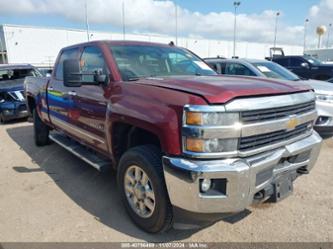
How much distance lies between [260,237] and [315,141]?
1.15m

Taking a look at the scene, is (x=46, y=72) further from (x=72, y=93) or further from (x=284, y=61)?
(x=284, y=61)

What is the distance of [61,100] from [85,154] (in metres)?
1.02

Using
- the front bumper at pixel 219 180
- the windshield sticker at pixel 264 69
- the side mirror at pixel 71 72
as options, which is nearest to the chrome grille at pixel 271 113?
the front bumper at pixel 219 180

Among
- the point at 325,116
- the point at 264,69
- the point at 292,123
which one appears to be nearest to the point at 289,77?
the point at 264,69

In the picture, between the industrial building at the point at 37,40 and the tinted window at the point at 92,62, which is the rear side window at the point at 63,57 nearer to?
the tinted window at the point at 92,62

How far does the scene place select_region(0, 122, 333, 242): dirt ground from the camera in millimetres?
2904

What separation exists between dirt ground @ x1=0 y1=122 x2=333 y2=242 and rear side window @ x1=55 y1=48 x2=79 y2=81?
1518 millimetres

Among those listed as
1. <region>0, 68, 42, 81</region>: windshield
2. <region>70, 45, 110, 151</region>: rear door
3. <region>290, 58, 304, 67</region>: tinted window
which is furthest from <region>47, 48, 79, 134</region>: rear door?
<region>290, 58, 304, 67</region>: tinted window

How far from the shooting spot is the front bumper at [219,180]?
7.47 feet

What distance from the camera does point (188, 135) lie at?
→ 2.32 metres

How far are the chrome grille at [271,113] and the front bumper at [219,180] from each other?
32cm

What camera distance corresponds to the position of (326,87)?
244 inches

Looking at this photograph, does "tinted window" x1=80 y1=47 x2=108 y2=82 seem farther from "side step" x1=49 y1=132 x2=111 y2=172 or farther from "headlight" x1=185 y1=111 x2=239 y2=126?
"headlight" x1=185 y1=111 x2=239 y2=126

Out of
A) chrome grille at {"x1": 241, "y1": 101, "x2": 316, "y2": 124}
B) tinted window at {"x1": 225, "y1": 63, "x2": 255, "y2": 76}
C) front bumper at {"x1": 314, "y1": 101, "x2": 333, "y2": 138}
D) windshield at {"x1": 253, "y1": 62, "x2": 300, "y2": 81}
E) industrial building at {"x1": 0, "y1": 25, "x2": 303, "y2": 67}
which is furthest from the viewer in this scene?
industrial building at {"x1": 0, "y1": 25, "x2": 303, "y2": 67}
